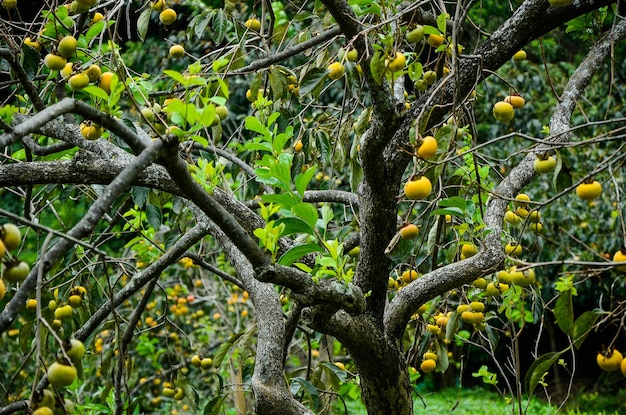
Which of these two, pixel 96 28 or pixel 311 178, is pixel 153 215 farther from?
pixel 96 28

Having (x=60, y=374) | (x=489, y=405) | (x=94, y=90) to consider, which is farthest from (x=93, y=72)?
(x=489, y=405)

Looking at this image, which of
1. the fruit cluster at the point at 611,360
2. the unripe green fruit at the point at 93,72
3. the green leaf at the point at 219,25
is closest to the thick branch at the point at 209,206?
the unripe green fruit at the point at 93,72

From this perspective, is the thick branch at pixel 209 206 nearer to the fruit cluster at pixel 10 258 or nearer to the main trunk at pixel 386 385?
the fruit cluster at pixel 10 258

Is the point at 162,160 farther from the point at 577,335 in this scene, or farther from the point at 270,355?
the point at 270,355

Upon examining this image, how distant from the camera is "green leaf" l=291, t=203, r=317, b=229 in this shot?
147 centimetres

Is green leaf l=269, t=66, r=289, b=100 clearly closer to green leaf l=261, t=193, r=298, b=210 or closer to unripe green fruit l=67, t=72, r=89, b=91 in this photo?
green leaf l=261, t=193, r=298, b=210

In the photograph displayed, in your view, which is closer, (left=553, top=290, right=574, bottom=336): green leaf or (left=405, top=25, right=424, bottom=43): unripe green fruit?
(left=553, top=290, right=574, bottom=336): green leaf

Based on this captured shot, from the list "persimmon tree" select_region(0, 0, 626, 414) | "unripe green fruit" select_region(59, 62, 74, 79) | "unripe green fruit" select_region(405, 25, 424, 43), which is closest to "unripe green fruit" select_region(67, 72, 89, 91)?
"persimmon tree" select_region(0, 0, 626, 414)

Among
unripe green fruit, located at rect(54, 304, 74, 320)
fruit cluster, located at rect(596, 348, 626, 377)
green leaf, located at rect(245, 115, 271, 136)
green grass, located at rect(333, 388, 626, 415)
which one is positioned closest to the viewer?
fruit cluster, located at rect(596, 348, 626, 377)

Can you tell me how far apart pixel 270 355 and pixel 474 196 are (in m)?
0.88

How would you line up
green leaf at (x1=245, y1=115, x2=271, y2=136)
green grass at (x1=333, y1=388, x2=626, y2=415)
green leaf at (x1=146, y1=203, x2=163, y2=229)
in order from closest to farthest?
green leaf at (x1=245, y1=115, x2=271, y2=136) → green leaf at (x1=146, y1=203, x2=163, y2=229) → green grass at (x1=333, y1=388, x2=626, y2=415)

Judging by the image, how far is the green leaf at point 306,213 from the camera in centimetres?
147

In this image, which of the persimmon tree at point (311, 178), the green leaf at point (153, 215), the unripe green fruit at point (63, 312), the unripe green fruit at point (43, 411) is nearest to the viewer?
the unripe green fruit at point (43, 411)

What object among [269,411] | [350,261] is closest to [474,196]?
[350,261]
